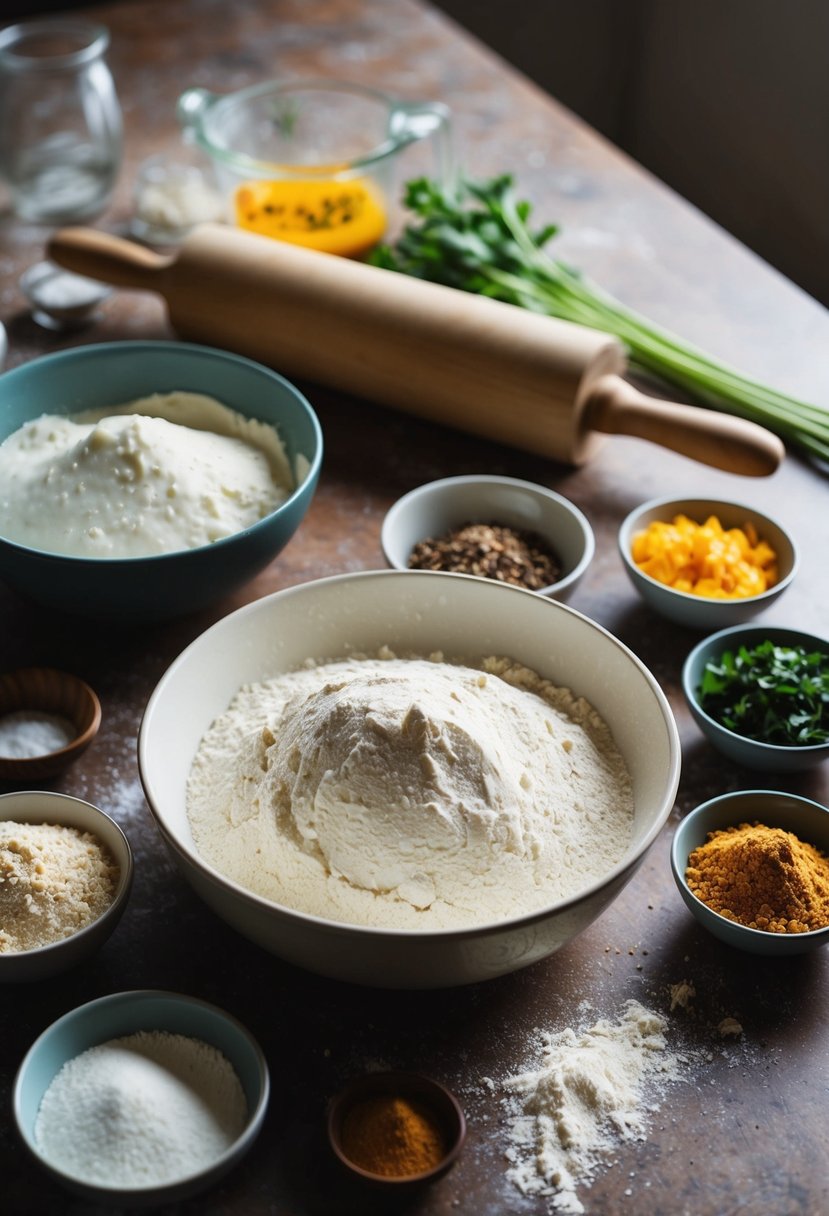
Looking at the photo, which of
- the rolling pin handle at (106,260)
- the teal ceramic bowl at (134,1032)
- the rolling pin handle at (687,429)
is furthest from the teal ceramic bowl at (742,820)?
the rolling pin handle at (106,260)

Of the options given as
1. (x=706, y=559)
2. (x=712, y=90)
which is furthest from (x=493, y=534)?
(x=712, y=90)

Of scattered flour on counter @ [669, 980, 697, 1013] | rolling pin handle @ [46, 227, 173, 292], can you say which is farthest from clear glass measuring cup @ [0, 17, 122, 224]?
scattered flour on counter @ [669, 980, 697, 1013]

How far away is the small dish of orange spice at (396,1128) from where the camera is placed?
831 mm

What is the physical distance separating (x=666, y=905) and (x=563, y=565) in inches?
18.0

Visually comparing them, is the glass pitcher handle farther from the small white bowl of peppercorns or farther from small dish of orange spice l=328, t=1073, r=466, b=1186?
small dish of orange spice l=328, t=1073, r=466, b=1186

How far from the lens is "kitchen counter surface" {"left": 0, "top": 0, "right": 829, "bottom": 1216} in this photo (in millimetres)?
864

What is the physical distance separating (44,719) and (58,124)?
1251mm

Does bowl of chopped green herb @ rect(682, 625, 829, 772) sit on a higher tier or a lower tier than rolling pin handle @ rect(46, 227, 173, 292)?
lower

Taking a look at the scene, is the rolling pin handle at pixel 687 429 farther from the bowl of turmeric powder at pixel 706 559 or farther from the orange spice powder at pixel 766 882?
the orange spice powder at pixel 766 882

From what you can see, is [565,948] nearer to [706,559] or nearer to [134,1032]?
[134,1032]

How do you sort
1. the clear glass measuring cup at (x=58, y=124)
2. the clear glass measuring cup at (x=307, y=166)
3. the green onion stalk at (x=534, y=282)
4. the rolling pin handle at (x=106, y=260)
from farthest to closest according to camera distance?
1. the clear glass measuring cup at (x=58, y=124)
2. the clear glass measuring cup at (x=307, y=166)
3. the rolling pin handle at (x=106, y=260)
4. the green onion stalk at (x=534, y=282)

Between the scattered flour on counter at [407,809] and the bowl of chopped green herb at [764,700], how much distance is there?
17 centimetres

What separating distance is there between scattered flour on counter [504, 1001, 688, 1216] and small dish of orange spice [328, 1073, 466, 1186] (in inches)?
2.3

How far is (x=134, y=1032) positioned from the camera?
0.90 metres
